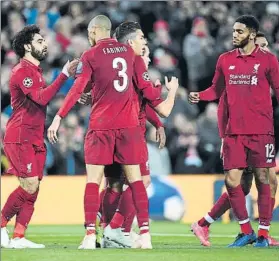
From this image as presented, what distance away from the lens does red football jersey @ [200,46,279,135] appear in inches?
393

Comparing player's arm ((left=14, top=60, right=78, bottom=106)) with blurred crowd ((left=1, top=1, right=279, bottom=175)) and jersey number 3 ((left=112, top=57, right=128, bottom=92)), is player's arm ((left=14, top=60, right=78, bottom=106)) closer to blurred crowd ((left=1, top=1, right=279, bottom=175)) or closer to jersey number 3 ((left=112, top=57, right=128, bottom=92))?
jersey number 3 ((left=112, top=57, right=128, bottom=92))

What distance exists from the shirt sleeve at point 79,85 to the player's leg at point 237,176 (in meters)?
1.56

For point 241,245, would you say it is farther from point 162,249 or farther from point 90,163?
point 90,163

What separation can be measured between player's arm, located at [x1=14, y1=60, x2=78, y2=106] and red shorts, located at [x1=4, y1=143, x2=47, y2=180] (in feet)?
1.58

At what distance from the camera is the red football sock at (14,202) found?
995cm

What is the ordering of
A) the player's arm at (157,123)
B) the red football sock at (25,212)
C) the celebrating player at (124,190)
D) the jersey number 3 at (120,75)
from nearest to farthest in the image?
1. the jersey number 3 at (120,75)
2. the celebrating player at (124,190)
3. the red football sock at (25,212)
4. the player's arm at (157,123)

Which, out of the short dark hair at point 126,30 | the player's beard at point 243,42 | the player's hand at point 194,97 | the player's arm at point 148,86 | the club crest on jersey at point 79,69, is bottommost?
the player's hand at point 194,97

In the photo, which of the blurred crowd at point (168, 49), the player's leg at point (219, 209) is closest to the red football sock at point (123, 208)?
the player's leg at point (219, 209)

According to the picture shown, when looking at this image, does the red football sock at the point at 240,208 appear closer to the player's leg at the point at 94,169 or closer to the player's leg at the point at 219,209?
the player's leg at the point at 219,209

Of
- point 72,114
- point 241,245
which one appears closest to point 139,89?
point 241,245

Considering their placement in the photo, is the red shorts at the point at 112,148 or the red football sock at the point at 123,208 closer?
the red shorts at the point at 112,148

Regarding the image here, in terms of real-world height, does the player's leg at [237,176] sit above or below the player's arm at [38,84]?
below

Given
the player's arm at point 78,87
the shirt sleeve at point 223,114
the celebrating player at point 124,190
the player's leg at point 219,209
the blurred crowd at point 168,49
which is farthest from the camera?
the blurred crowd at point 168,49

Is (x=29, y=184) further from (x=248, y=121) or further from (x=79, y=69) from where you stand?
(x=248, y=121)
